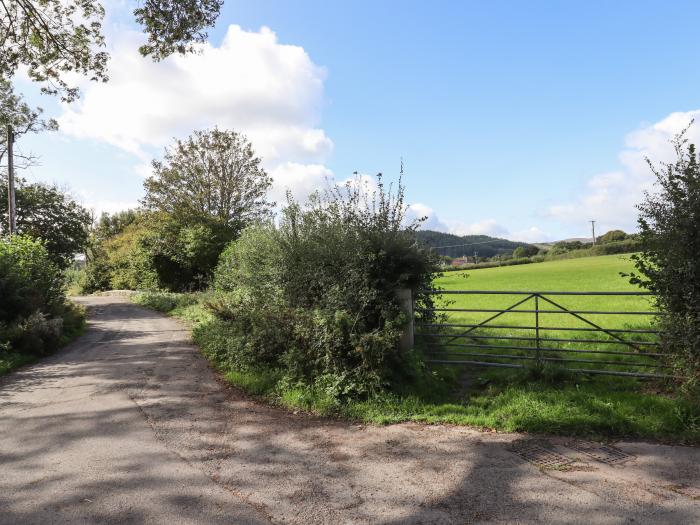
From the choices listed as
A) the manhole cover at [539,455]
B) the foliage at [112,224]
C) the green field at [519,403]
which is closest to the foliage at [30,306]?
the green field at [519,403]

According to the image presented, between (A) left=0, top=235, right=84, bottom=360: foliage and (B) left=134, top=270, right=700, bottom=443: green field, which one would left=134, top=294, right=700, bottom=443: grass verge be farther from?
(A) left=0, top=235, right=84, bottom=360: foliage

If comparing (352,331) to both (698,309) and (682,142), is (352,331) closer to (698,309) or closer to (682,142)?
(698,309)

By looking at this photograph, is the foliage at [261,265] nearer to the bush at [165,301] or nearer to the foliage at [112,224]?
the bush at [165,301]

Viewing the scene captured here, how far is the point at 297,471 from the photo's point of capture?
14.3ft

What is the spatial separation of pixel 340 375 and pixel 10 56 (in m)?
11.3

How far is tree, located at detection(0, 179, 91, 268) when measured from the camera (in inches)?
1185

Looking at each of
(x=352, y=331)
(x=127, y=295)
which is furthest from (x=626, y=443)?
(x=127, y=295)

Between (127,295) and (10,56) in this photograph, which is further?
(127,295)

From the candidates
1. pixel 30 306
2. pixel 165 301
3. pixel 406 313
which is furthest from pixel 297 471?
pixel 165 301

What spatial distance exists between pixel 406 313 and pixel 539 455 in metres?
2.79

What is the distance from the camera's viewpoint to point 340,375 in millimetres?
6535

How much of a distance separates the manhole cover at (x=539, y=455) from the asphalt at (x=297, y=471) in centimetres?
2

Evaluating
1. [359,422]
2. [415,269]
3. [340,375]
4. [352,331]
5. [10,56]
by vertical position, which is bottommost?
[359,422]

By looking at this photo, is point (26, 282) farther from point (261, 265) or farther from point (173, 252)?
point (173, 252)
